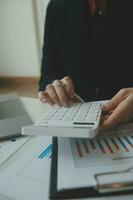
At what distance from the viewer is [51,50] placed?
0.98 metres

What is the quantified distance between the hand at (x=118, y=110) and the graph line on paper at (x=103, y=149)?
0.02 m

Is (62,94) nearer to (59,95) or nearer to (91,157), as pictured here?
(59,95)

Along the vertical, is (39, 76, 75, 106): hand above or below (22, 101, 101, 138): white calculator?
below

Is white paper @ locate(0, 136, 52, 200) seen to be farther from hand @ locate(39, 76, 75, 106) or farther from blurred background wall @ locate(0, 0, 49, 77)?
blurred background wall @ locate(0, 0, 49, 77)

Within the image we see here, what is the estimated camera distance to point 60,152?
1.40 feet

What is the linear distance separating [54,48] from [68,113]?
55 centimetres

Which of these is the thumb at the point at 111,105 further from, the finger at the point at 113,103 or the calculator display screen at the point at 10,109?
the calculator display screen at the point at 10,109

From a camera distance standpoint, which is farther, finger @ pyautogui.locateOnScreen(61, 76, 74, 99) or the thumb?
finger @ pyautogui.locateOnScreen(61, 76, 74, 99)

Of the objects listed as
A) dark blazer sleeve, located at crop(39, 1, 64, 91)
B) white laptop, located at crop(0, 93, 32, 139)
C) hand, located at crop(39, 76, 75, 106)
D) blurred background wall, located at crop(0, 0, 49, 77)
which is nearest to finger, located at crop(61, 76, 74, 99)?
hand, located at crop(39, 76, 75, 106)

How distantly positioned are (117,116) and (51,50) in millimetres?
573

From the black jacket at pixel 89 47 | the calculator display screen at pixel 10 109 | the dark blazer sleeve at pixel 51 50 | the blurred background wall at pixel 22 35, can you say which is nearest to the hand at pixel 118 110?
the calculator display screen at pixel 10 109

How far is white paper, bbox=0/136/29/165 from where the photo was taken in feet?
1.60

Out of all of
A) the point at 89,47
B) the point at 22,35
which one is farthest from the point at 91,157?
the point at 22,35

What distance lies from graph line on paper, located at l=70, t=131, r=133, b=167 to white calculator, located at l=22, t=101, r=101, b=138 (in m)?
0.04
